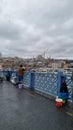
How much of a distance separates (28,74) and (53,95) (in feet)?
22.3

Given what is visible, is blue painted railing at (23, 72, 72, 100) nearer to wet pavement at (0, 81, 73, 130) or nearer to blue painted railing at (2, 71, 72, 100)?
blue painted railing at (2, 71, 72, 100)

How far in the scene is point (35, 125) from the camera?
6105 millimetres

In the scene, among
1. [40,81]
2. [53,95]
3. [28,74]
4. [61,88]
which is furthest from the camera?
[28,74]

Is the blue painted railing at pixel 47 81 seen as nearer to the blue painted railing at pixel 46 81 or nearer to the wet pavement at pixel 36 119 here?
the blue painted railing at pixel 46 81

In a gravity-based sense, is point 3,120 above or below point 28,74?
below

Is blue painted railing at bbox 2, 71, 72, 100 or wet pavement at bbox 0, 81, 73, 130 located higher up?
blue painted railing at bbox 2, 71, 72, 100

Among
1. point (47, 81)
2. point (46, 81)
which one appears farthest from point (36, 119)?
point (46, 81)

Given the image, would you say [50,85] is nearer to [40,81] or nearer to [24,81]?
[40,81]

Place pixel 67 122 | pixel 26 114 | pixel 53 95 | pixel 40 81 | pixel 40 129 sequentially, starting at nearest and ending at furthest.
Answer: pixel 40 129 < pixel 67 122 < pixel 26 114 < pixel 53 95 < pixel 40 81

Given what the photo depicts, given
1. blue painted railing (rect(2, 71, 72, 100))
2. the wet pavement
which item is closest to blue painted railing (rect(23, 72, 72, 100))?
blue painted railing (rect(2, 71, 72, 100))

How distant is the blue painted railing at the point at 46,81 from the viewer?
37.4 ft

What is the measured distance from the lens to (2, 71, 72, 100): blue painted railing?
1141 cm

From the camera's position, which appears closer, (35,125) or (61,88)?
(35,125)

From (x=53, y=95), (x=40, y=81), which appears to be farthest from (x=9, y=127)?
(x=40, y=81)
